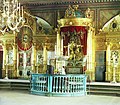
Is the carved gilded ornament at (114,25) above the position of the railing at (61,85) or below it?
above

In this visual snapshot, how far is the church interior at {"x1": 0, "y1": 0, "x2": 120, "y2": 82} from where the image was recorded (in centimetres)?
1452

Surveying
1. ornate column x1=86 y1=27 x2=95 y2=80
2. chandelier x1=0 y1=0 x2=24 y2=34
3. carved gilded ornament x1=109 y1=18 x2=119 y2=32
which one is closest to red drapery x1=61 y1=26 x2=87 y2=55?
ornate column x1=86 y1=27 x2=95 y2=80

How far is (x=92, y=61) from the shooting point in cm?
1474

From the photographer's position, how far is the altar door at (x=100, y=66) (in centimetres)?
1479

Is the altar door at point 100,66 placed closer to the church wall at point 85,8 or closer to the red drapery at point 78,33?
the red drapery at point 78,33

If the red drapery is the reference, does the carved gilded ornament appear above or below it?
above

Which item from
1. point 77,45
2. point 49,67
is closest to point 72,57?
point 77,45

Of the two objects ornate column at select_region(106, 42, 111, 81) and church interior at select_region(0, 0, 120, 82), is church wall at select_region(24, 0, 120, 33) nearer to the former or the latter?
church interior at select_region(0, 0, 120, 82)

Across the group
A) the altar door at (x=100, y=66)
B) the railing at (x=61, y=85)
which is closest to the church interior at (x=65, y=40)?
the altar door at (x=100, y=66)

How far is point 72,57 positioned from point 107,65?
1.81m

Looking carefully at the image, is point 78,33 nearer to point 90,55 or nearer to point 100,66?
point 90,55

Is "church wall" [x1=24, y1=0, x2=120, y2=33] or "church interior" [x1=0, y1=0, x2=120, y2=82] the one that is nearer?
"church interior" [x1=0, y1=0, x2=120, y2=82]

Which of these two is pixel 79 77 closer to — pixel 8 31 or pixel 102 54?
pixel 102 54

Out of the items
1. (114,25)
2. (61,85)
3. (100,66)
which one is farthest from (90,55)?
(61,85)
